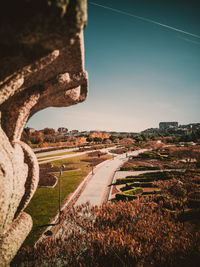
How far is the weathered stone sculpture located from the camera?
1.23m

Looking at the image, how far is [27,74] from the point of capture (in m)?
1.90

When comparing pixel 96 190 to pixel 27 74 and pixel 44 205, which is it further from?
pixel 27 74

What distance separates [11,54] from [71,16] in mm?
835

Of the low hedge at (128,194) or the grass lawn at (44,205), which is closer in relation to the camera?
the grass lawn at (44,205)

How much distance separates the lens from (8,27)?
126 centimetres

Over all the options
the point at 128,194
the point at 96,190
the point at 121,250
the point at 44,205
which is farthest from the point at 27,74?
the point at 96,190

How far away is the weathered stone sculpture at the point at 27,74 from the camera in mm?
1228

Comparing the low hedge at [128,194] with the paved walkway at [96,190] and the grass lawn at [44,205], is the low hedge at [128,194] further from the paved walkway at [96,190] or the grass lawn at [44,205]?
the grass lawn at [44,205]

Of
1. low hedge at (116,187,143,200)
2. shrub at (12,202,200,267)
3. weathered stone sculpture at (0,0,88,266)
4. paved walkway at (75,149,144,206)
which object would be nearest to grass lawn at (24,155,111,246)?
paved walkway at (75,149,144,206)

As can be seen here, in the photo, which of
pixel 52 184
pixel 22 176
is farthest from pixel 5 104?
pixel 52 184

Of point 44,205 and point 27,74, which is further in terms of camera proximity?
point 44,205

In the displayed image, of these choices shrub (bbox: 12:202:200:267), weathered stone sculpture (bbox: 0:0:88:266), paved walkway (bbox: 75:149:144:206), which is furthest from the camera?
paved walkway (bbox: 75:149:144:206)

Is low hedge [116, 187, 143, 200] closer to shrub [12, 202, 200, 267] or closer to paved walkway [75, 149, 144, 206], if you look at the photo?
paved walkway [75, 149, 144, 206]

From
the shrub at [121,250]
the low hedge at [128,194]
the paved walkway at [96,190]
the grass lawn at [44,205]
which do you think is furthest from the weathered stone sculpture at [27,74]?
the low hedge at [128,194]
